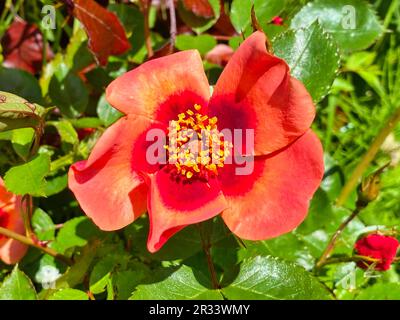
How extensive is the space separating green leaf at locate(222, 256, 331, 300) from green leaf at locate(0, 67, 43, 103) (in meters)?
0.67

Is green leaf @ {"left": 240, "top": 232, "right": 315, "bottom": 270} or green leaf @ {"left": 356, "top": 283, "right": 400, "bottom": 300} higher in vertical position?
green leaf @ {"left": 240, "top": 232, "right": 315, "bottom": 270}

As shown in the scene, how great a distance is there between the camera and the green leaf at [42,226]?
1.32 metres

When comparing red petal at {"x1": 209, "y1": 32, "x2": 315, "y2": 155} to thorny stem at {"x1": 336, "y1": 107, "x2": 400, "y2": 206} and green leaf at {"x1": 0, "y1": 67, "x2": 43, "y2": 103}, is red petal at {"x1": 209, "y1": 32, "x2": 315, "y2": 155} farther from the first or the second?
green leaf at {"x1": 0, "y1": 67, "x2": 43, "y2": 103}

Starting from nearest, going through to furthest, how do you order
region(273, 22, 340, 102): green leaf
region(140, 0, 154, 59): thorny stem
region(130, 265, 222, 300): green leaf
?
1. region(130, 265, 222, 300): green leaf
2. region(273, 22, 340, 102): green leaf
3. region(140, 0, 154, 59): thorny stem

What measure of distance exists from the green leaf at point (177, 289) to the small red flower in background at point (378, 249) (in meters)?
0.35

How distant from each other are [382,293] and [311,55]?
20.7 inches

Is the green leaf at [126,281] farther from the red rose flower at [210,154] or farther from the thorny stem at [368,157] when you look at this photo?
the thorny stem at [368,157]

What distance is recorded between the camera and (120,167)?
1.00m

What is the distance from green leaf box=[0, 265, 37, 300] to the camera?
1.04 metres

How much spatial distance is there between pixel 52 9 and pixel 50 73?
0.88 feet

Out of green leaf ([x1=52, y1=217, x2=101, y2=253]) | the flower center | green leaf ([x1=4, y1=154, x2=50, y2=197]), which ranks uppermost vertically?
the flower center

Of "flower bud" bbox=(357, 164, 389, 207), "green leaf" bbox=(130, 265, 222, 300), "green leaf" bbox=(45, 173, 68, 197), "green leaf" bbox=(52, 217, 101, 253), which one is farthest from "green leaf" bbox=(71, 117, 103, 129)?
"flower bud" bbox=(357, 164, 389, 207)

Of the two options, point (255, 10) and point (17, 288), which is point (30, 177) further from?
point (255, 10)

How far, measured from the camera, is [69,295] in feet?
3.47
